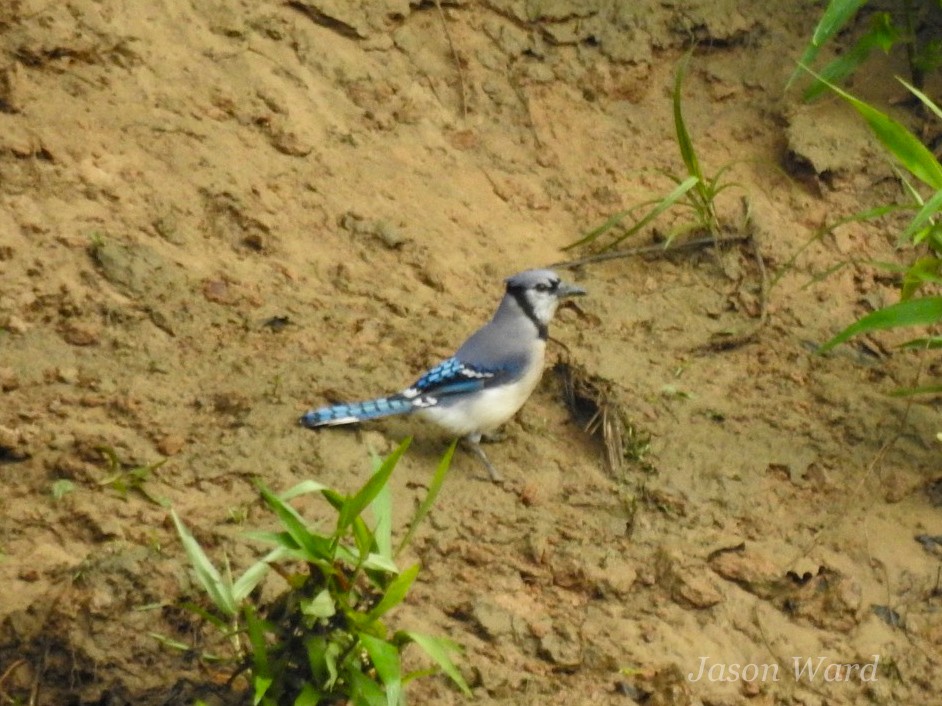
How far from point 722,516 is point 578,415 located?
79 cm

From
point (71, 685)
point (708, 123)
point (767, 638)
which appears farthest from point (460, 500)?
point (708, 123)

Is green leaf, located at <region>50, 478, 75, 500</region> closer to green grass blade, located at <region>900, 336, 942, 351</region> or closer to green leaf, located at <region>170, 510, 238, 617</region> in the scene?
green leaf, located at <region>170, 510, 238, 617</region>

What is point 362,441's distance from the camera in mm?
5559

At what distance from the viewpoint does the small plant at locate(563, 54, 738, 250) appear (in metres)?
6.50

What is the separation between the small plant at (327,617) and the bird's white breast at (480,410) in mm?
1531

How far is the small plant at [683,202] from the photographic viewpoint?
21.3 feet

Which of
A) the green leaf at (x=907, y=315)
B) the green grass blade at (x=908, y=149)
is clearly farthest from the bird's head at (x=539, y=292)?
the green grass blade at (x=908, y=149)

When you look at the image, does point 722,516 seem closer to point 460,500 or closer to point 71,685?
point 460,500

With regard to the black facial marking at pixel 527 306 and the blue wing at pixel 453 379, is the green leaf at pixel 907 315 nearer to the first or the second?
the black facial marking at pixel 527 306

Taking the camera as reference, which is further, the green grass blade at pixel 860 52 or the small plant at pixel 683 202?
the green grass blade at pixel 860 52

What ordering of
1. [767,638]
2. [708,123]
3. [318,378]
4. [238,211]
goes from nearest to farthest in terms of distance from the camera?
[767,638]
[318,378]
[238,211]
[708,123]

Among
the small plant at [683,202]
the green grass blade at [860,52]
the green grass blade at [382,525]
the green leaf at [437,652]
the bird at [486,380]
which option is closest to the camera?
the green leaf at [437,652]

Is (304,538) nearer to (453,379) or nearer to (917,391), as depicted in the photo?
(453,379)

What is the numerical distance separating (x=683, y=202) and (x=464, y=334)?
1.36 meters
